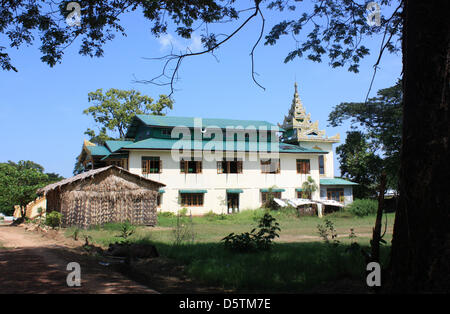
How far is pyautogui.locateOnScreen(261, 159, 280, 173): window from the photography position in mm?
31344

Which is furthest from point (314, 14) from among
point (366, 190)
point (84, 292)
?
point (366, 190)

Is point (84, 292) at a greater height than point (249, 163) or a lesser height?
lesser

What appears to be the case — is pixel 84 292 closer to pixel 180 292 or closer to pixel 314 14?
pixel 180 292

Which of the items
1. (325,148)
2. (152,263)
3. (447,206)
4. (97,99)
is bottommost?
(152,263)

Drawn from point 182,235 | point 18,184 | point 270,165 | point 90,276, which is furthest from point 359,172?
point 90,276

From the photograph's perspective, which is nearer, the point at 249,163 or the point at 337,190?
the point at 249,163

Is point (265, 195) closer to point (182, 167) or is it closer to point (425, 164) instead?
point (182, 167)

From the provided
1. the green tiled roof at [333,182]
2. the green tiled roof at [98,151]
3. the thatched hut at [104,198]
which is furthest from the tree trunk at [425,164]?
the green tiled roof at [333,182]

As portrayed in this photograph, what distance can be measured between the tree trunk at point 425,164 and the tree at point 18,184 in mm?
24757

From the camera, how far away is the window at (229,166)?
30125 mm

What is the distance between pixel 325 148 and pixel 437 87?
3526 cm

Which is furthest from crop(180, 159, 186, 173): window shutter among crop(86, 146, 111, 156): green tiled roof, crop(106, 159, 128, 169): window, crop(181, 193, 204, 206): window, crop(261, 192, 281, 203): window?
crop(261, 192, 281, 203): window

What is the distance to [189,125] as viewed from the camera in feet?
101

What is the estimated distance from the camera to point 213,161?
29969 mm
